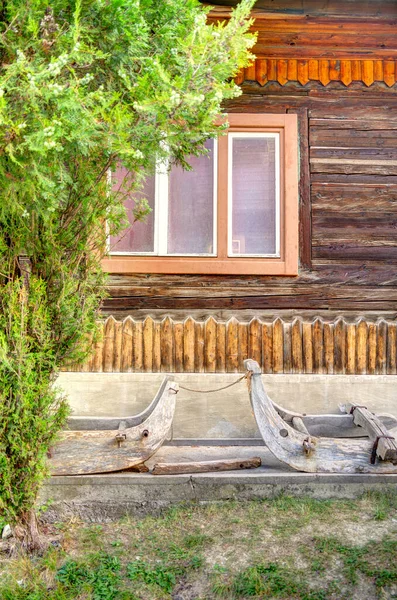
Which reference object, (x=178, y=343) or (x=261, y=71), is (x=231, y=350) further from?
(x=261, y=71)

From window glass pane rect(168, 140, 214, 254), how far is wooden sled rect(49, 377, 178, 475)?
212 cm

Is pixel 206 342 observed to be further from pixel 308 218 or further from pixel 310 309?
pixel 308 218

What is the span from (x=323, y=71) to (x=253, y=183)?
1603mm

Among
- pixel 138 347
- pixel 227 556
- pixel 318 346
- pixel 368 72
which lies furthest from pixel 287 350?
pixel 368 72

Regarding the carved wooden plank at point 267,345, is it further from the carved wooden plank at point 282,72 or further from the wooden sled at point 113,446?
the carved wooden plank at point 282,72

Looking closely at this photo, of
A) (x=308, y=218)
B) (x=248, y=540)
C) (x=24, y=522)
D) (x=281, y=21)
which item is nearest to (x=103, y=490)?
(x=24, y=522)

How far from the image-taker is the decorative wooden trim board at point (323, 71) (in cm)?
588

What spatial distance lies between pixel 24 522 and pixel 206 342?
2.84m

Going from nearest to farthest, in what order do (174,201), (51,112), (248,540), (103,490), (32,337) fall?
(51,112) < (32,337) < (248,540) < (103,490) < (174,201)

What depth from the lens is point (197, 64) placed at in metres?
2.67

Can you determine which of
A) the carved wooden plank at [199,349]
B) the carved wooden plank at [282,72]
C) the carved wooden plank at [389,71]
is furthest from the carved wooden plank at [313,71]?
the carved wooden plank at [199,349]

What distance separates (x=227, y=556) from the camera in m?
3.26

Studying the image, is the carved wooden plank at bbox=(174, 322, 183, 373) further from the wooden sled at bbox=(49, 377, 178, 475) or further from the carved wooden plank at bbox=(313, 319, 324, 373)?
the carved wooden plank at bbox=(313, 319, 324, 373)

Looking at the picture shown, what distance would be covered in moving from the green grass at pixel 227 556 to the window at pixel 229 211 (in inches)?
109
